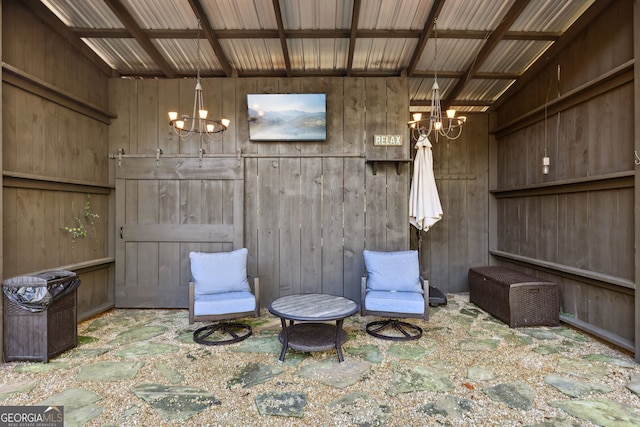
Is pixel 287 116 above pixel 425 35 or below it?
below

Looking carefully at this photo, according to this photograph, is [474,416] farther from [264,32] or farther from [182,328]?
[264,32]

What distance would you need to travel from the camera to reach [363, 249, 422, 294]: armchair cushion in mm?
3465

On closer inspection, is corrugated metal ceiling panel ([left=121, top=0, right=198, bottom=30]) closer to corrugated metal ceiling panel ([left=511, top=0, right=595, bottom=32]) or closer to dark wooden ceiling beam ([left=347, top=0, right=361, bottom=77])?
dark wooden ceiling beam ([left=347, top=0, right=361, bottom=77])

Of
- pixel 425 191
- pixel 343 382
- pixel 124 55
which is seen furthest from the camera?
pixel 124 55

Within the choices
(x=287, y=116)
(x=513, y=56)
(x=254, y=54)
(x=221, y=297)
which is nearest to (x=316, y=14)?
(x=254, y=54)

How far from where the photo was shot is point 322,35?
12.1 feet

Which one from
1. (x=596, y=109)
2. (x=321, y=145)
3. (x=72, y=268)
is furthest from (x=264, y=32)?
(x=596, y=109)

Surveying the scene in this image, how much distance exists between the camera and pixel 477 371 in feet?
8.28

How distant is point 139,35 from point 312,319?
3.91 meters

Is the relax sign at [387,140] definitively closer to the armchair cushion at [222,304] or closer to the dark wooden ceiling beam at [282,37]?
the dark wooden ceiling beam at [282,37]

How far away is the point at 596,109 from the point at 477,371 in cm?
316

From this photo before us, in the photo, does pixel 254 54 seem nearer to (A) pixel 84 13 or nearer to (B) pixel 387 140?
(A) pixel 84 13

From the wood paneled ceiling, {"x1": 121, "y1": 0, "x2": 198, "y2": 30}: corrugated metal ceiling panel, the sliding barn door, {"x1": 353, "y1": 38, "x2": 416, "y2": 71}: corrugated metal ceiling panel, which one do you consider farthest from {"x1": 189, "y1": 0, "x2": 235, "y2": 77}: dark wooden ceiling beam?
{"x1": 353, "y1": 38, "x2": 416, "y2": 71}: corrugated metal ceiling panel

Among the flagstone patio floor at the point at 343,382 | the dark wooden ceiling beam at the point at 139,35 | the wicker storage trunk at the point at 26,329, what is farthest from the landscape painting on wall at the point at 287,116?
the wicker storage trunk at the point at 26,329
